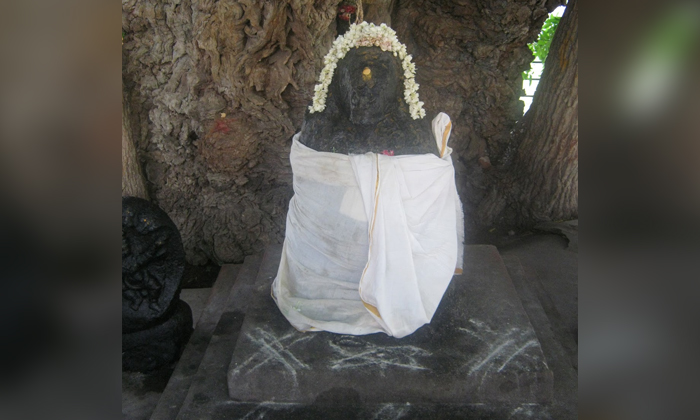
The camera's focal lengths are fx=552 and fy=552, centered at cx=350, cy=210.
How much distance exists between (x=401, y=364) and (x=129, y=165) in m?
2.96

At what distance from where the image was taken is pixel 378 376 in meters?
2.76

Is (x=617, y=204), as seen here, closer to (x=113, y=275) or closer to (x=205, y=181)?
(x=113, y=275)

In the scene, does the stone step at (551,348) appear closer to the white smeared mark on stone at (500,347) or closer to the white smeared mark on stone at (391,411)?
the white smeared mark on stone at (500,347)

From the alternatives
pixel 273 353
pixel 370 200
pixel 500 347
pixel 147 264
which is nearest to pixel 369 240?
pixel 370 200

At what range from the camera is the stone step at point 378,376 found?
273 cm

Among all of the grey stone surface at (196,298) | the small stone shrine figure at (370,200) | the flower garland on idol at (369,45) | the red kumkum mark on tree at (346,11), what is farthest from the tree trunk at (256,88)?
the small stone shrine figure at (370,200)

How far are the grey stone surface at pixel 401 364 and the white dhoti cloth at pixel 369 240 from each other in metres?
0.11

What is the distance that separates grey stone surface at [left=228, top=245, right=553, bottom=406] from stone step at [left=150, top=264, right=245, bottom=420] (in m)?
0.40

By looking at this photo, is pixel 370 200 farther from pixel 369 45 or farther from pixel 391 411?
pixel 391 411

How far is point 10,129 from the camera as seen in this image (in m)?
0.77

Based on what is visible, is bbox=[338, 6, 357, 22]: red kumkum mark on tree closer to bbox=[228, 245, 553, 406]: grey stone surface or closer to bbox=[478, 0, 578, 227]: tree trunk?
bbox=[478, 0, 578, 227]: tree trunk

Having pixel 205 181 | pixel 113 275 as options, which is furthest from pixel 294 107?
pixel 113 275

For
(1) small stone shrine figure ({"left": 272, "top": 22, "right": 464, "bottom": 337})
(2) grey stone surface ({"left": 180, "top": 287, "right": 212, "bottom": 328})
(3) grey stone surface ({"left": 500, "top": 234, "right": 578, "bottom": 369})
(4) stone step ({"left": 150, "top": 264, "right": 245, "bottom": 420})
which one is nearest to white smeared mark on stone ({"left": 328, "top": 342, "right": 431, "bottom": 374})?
(1) small stone shrine figure ({"left": 272, "top": 22, "right": 464, "bottom": 337})

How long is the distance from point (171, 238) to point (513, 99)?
3.42 metres
